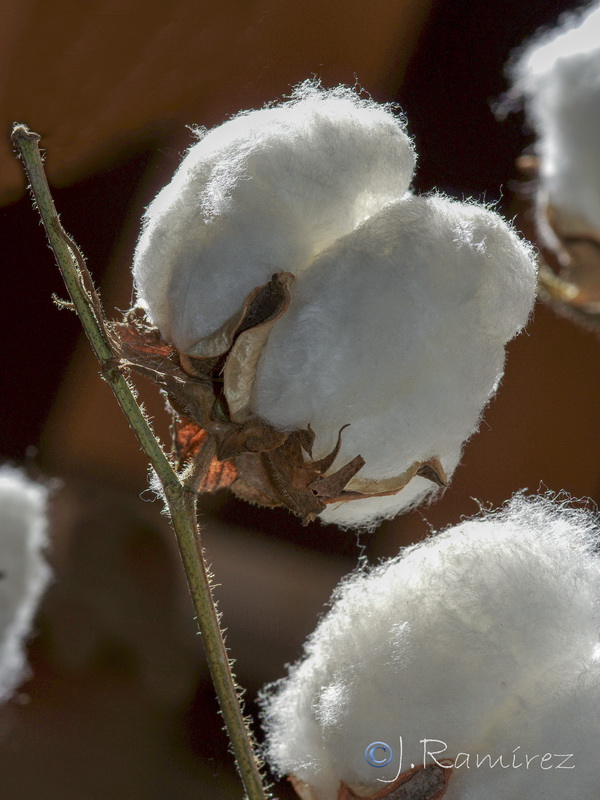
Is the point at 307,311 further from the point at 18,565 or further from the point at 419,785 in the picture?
the point at 18,565

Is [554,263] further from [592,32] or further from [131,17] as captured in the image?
[131,17]

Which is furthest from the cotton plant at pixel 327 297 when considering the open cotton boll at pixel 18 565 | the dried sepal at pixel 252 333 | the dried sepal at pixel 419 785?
the open cotton boll at pixel 18 565

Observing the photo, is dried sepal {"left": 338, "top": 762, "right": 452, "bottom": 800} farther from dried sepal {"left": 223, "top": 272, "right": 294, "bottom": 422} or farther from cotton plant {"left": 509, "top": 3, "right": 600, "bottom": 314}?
cotton plant {"left": 509, "top": 3, "right": 600, "bottom": 314}

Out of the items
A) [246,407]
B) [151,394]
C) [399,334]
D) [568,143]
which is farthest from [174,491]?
[568,143]

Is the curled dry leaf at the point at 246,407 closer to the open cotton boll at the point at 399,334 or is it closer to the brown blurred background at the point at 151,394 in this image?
the open cotton boll at the point at 399,334

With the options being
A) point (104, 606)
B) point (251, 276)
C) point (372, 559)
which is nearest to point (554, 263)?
point (372, 559)

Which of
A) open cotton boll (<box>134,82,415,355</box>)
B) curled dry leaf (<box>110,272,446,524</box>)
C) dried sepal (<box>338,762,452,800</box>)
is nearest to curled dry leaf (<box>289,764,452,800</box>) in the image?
dried sepal (<box>338,762,452,800</box>)
